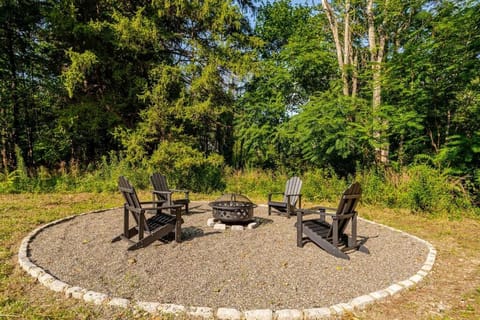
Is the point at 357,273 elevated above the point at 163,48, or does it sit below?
below

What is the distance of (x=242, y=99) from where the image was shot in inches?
460

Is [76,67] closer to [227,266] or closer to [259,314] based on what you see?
[227,266]

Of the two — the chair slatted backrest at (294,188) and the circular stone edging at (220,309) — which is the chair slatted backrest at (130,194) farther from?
the chair slatted backrest at (294,188)

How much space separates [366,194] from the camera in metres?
7.52

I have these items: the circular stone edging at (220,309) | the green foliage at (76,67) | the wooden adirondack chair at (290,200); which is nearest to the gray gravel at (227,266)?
the circular stone edging at (220,309)

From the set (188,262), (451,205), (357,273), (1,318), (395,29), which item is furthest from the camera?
(395,29)

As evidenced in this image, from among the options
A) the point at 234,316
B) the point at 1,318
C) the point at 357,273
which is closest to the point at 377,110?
the point at 357,273

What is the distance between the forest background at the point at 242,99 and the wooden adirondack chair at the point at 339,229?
3693 millimetres

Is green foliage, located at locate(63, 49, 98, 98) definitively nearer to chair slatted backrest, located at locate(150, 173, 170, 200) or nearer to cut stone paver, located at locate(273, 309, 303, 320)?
chair slatted backrest, located at locate(150, 173, 170, 200)

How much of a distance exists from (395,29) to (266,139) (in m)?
5.85

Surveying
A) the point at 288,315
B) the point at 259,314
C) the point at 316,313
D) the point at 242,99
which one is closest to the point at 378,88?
the point at 242,99

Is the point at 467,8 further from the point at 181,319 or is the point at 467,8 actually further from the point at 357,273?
the point at 181,319

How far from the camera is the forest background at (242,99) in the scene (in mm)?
7289

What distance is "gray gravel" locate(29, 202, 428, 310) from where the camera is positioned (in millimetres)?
2549
